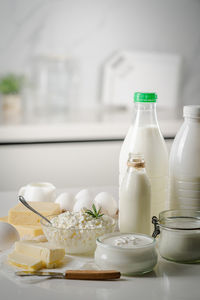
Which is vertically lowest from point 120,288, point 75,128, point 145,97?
point 120,288

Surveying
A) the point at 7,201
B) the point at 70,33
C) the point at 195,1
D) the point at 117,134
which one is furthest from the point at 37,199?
the point at 195,1

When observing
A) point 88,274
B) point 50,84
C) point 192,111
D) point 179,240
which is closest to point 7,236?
point 88,274

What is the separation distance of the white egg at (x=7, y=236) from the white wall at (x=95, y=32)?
2287mm

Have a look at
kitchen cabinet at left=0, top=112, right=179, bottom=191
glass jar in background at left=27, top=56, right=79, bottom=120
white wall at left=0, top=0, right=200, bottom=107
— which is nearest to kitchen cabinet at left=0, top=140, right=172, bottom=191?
kitchen cabinet at left=0, top=112, right=179, bottom=191

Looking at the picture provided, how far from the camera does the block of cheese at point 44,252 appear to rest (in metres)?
0.90

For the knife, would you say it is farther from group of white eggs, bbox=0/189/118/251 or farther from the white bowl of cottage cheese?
group of white eggs, bbox=0/189/118/251

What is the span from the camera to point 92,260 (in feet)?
3.17

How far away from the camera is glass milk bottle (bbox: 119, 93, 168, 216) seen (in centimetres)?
111

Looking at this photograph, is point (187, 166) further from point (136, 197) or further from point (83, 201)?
point (83, 201)

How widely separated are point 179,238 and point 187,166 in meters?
0.21

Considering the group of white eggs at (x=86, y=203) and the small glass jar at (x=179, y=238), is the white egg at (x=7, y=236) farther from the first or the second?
the small glass jar at (x=179, y=238)

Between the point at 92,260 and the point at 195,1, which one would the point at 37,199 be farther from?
the point at 195,1

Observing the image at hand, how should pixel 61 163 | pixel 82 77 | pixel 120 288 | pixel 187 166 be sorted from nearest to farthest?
pixel 120 288, pixel 187 166, pixel 61 163, pixel 82 77

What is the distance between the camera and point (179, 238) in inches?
36.3
